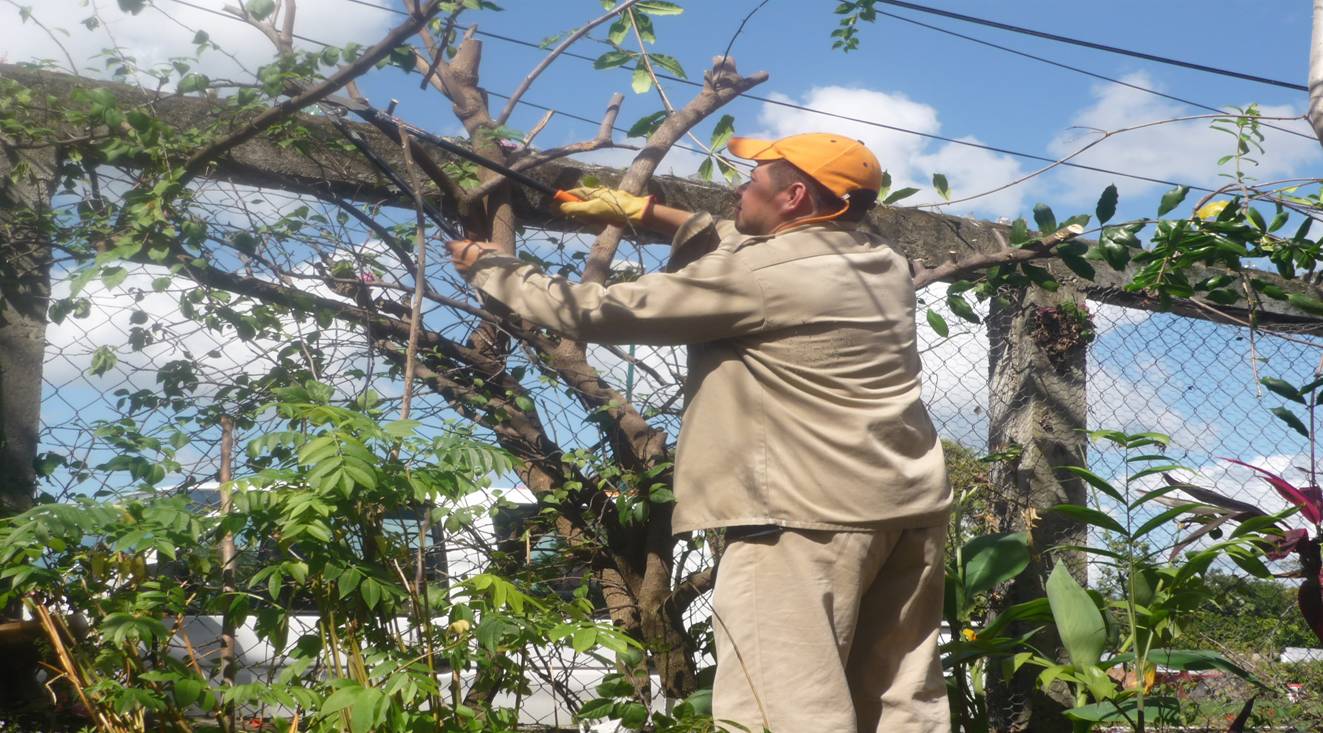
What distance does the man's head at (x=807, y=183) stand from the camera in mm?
2621

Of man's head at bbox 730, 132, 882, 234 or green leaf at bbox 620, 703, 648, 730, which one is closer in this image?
green leaf at bbox 620, 703, 648, 730

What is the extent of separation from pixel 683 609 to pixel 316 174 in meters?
1.61

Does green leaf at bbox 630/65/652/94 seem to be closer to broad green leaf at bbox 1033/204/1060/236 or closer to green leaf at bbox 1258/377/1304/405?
broad green leaf at bbox 1033/204/1060/236

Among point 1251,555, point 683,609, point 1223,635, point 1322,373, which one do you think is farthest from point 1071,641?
point 1223,635

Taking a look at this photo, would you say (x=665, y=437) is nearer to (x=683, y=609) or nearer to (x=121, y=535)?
(x=683, y=609)

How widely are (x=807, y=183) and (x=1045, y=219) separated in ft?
4.17

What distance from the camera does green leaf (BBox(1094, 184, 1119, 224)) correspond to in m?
A: 3.55

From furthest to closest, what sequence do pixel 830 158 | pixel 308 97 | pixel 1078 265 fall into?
1. pixel 1078 265
2. pixel 308 97
3. pixel 830 158

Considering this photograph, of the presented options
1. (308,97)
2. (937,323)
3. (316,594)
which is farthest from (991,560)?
(308,97)

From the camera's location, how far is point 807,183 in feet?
8.66

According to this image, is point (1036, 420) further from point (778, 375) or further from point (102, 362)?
point (102, 362)

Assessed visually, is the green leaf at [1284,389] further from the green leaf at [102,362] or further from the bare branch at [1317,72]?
the green leaf at [102,362]

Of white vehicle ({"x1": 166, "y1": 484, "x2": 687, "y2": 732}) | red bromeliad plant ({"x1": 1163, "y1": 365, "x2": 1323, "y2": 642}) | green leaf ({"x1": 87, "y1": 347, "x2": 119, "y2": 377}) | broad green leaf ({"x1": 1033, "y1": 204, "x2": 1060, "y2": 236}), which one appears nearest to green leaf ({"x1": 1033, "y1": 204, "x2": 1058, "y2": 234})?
broad green leaf ({"x1": 1033, "y1": 204, "x2": 1060, "y2": 236})

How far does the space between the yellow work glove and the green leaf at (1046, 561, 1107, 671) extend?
4.89 ft
